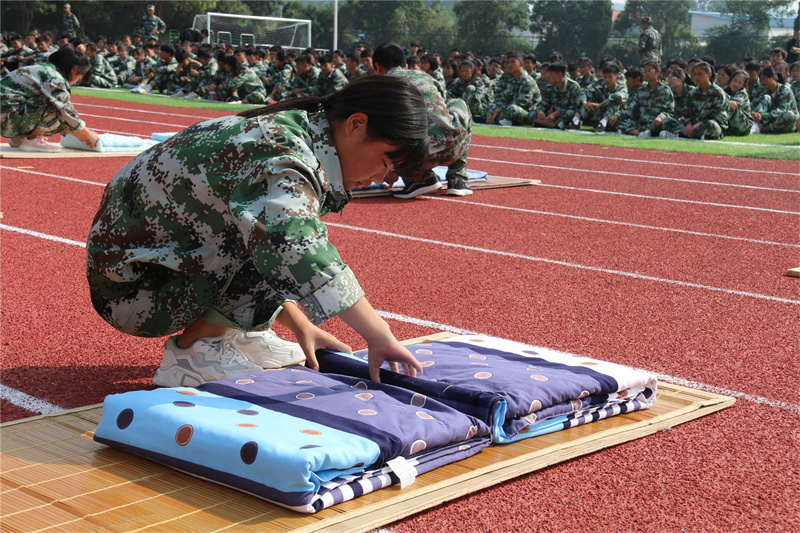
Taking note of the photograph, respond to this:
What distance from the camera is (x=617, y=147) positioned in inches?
497

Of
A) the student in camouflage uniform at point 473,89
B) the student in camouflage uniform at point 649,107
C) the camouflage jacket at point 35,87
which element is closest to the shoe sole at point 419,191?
the camouflage jacket at point 35,87

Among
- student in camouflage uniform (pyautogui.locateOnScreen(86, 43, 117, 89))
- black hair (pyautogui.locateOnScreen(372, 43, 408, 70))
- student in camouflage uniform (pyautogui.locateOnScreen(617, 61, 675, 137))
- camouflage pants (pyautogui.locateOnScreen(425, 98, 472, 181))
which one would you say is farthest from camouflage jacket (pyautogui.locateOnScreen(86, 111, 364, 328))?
student in camouflage uniform (pyautogui.locateOnScreen(86, 43, 117, 89))

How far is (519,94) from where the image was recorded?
1617cm

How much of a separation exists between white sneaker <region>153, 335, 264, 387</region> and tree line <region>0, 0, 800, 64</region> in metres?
29.7

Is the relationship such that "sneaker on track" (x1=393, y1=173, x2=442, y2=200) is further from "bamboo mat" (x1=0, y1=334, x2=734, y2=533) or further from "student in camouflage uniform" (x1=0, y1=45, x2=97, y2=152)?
"bamboo mat" (x1=0, y1=334, x2=734, y2=533)

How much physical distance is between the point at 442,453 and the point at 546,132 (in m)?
13.0

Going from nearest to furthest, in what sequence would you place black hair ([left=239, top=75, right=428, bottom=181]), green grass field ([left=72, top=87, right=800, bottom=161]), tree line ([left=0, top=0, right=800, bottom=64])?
1. black hair ([left=239, top=75, right=428, bottom=181])
2. green grass field ([left=72, top=87, right=800, bottom=161])
3. tree line ([left=0, top=0, right=800, bottom=64])

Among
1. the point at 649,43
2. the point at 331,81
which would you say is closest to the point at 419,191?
the point at 331,81

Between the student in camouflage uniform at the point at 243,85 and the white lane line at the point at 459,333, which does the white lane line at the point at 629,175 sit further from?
the student in camouflage uniform at the point at 243,85

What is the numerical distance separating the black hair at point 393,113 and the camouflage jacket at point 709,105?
12.6 meters

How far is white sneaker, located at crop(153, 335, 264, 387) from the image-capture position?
9.48 feet

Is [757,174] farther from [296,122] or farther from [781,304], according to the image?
[296,122]

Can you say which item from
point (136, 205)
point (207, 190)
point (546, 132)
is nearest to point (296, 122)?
point (207, 190)

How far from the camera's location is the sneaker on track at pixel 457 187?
307 inches
